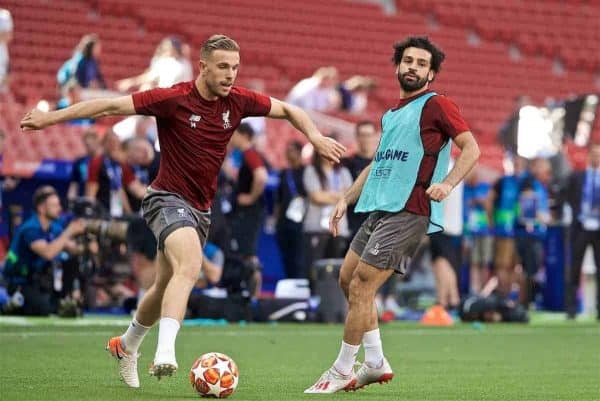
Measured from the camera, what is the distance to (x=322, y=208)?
51.6 ft

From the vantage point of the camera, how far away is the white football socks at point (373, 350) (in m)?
7.58

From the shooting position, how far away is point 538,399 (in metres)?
7.26

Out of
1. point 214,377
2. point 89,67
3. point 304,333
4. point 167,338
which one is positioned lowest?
point 304,333

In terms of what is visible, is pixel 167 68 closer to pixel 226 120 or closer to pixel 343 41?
pixel 343 41

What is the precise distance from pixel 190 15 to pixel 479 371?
57.0 feet

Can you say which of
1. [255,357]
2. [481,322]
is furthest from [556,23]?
[255,357]

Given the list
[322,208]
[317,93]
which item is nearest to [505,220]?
[322,208]

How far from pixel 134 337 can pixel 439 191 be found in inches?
78.3

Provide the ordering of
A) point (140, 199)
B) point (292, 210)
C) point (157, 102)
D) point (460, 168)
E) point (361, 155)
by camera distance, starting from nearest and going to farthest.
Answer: point (460, 168) → point (157, 102) → point (361, 155) → point (140, 199) → point (292, 210)

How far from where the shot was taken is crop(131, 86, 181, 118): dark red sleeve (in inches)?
292

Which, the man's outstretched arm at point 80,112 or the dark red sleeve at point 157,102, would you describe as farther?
the dark red sleeve at point 157,102

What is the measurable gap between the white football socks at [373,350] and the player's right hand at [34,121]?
215cm

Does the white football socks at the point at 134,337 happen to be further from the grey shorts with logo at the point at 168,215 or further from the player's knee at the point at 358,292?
the player's knee at the point at 358,292

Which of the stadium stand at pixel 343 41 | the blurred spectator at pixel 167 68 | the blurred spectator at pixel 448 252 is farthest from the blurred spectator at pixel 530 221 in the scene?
the blurred spectator at pixel 167 68
